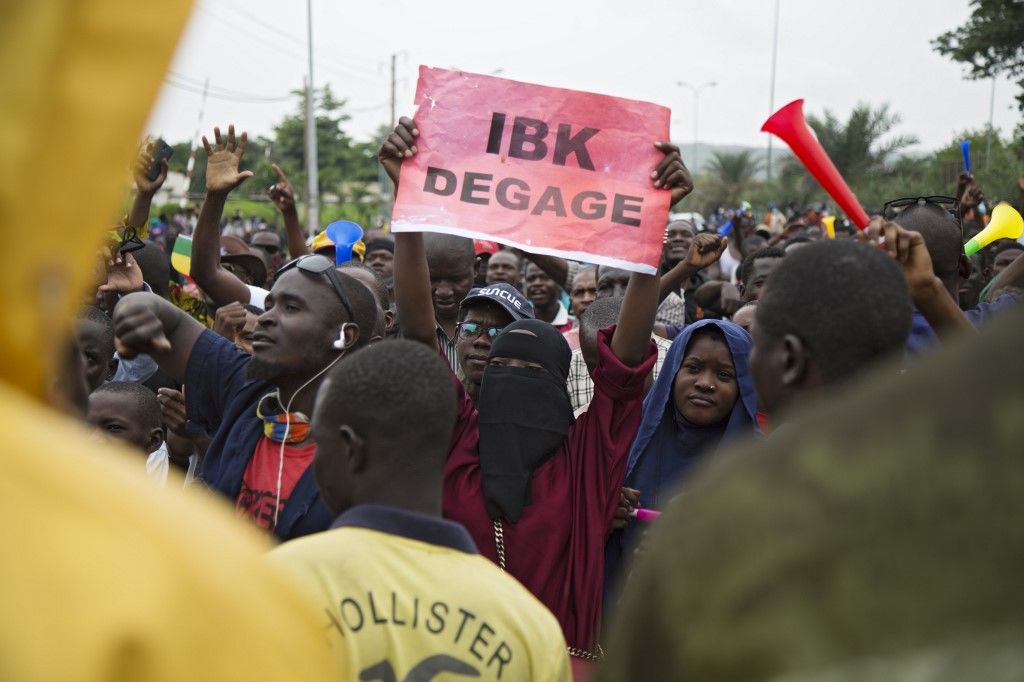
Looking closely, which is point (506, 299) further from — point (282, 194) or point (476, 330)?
point (282, 194)

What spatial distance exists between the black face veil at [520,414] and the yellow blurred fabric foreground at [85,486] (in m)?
2.75

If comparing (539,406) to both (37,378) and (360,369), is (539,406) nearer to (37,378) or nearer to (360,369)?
(360,369)

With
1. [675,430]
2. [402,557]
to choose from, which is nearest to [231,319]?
[675,430]

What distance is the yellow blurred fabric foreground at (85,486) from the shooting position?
72cm

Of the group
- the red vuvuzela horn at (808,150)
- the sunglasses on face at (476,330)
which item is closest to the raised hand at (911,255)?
the red vuvuzela horn at (808,150)

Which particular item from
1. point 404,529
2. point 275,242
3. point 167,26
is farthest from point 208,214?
point 275,242

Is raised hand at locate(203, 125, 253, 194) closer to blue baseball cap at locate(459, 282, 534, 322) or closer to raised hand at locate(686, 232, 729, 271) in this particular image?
blue baseball cap at locate(459, 282, 534, 322)

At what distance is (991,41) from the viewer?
92.0 feet

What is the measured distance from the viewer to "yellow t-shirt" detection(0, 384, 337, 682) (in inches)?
28.1

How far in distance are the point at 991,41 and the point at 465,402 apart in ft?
93.7

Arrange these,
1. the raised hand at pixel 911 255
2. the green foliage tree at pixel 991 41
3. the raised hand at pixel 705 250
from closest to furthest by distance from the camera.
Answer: the raised hand at pixel 911 255
the raised hand at pixel 705 250
the green foliage tree at pixel 991 41

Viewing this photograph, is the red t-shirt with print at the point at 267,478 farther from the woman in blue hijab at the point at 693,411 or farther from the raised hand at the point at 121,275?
the raised hand at the point at 121,275

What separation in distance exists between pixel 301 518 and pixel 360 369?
988 mm

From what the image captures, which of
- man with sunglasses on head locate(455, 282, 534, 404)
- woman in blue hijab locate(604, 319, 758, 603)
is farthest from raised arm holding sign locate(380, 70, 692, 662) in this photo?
man with sunglasses on head locate(455, 282, 534, 404)
